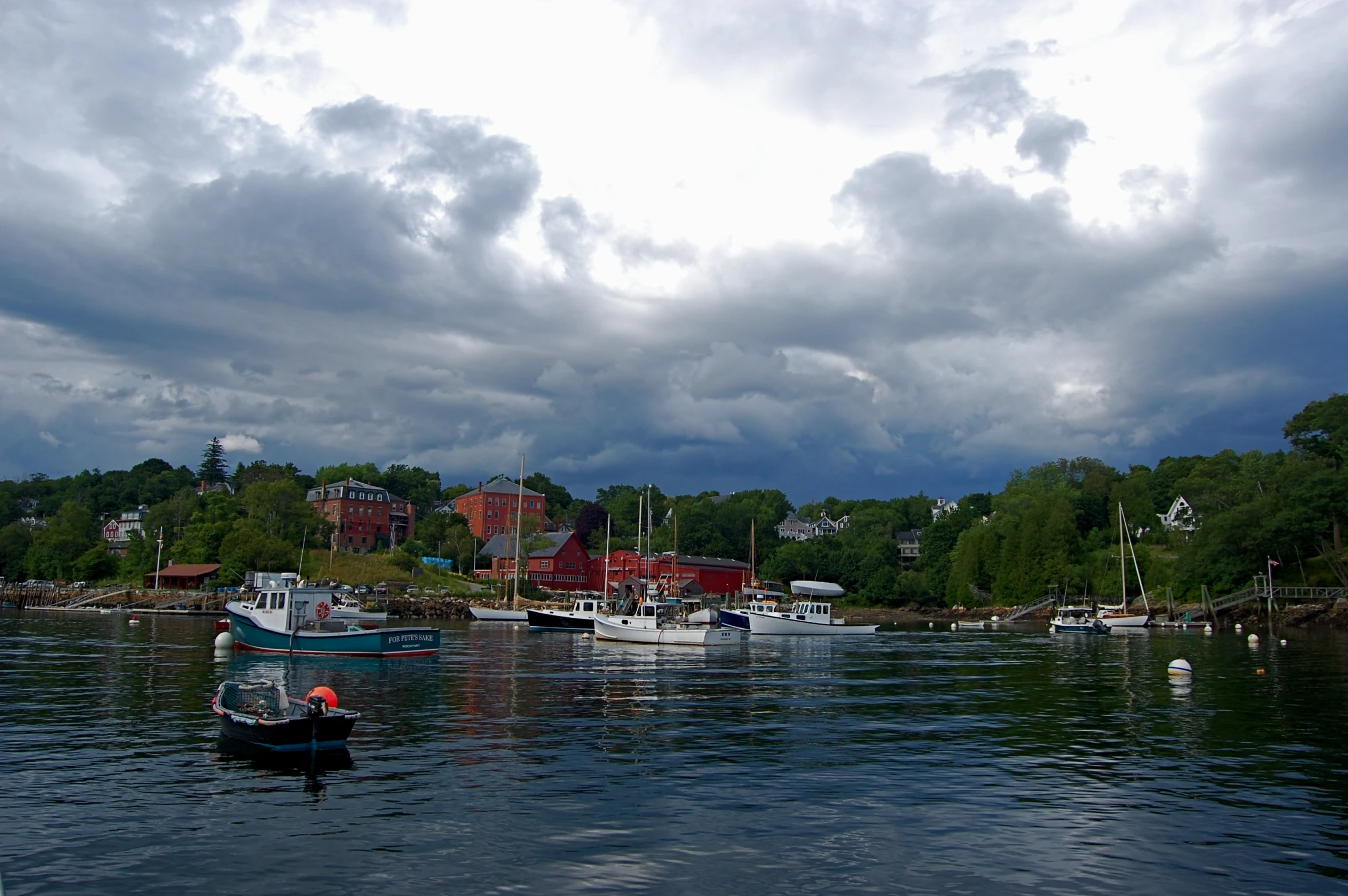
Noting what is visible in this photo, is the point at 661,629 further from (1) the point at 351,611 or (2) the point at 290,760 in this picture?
(2) the point at 290,760

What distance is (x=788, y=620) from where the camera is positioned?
85.9 m

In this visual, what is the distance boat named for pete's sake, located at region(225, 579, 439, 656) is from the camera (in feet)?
152

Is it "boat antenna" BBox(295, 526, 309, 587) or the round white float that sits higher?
"boat antenna" BBox(295, 526, 309, 587)

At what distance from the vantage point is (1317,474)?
9862 centimetres

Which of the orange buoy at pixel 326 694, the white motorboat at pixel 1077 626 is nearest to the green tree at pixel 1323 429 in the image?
the white motorboat at pixel 1077 626

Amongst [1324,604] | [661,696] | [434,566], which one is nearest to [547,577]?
[434,566]

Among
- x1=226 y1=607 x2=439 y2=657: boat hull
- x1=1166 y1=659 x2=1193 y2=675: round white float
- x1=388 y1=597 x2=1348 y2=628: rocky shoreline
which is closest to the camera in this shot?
x1=1166 y1=659 x2=1193 y2=675: round white float

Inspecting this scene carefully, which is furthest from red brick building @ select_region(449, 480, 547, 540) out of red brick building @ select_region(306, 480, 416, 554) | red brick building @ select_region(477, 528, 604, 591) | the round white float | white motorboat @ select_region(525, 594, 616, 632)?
the round white float

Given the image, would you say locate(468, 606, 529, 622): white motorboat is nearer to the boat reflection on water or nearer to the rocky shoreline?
the rocky shoreline

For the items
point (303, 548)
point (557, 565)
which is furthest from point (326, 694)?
point (557, 565)

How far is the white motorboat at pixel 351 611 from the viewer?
255ft

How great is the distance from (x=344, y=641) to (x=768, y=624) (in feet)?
156

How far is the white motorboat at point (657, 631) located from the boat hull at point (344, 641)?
18.8 m

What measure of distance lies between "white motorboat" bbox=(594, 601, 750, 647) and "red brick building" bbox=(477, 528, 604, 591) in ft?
251
